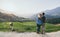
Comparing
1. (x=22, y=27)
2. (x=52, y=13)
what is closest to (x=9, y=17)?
(x=22, y=27)

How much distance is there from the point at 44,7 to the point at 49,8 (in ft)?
0.24

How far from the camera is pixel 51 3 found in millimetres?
2301

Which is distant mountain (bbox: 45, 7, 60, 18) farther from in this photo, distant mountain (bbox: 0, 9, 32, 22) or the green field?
distant mountain (bbox: 0, 9, 32, 22)

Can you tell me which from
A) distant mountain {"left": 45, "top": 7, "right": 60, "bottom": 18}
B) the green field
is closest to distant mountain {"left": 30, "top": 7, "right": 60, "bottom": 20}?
distant mountain {"left": 45, "top": 7, "right": 60, "bottom": 18}

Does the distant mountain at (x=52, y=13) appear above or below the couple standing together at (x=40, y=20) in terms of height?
above

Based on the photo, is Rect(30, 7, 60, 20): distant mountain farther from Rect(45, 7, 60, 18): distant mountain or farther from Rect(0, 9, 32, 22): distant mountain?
Rect(0, 9, 32, 22): distant mountain

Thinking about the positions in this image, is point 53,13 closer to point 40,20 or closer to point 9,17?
point 40,20

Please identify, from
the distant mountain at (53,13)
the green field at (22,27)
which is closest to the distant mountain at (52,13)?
the distant mountain at (53,13)

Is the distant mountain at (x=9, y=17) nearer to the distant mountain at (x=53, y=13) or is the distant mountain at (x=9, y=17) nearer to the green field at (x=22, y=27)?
the green field at (x=22, y=27)

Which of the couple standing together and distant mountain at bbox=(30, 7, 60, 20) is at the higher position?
distant mountain at bbox=(30, 7, 60, 20)

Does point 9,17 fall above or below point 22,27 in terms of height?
above

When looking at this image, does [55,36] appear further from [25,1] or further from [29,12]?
[25,1]

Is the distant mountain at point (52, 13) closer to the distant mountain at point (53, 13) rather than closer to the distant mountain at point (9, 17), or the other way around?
the distant mountain at point (53, 13)

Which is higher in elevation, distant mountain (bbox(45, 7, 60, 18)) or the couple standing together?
distant mountain (bbox(45, 7, 60, 18))
